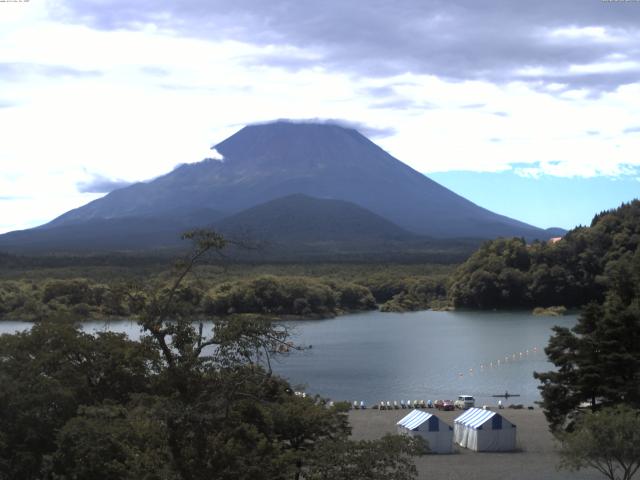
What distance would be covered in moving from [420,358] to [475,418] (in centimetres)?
1594

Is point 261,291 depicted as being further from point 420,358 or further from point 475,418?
point 475,418

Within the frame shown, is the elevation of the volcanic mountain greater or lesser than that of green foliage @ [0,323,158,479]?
greater

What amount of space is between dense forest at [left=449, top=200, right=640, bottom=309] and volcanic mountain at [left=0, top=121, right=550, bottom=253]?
3274 inches

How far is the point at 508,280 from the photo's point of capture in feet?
190

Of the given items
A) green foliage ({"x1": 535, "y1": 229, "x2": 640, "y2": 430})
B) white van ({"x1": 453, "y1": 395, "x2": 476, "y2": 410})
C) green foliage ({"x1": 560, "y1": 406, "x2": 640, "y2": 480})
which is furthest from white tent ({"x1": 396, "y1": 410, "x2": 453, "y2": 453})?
white van ({"x1": 453, "y1": 395, "x2": 476, "y2": 410})

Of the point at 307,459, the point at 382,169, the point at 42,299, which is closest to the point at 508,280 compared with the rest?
the point at 42,299

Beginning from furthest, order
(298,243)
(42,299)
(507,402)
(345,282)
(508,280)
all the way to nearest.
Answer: (298,243) < (345,282) < (508,280) < (42,299) < (507,402)

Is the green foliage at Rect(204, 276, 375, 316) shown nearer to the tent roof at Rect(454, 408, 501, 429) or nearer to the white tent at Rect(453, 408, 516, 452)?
the tent roof at Rect(454, 408, 501, 429)

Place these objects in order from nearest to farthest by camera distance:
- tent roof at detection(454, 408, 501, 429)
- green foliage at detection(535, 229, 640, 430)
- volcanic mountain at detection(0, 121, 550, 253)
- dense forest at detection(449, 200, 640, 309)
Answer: green foliage at detection(535, 229, 640, 430)
tent roof at detection(454, 408, 501, 429)
dense forest at detection(449, 200, 640, 309)
volcanic mountain at detection(0, 121, 550, 253)

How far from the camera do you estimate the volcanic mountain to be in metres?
154

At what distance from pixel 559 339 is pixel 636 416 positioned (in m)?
4.17

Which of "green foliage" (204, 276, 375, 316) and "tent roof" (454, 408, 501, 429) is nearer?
"tent roof" (454, 408, 501, 429)

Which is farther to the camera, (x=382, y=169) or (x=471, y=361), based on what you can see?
(x=382, y=169)

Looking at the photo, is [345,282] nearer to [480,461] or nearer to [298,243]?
[480,461]
